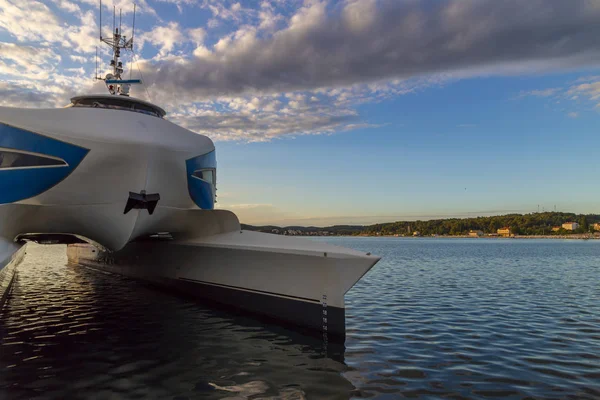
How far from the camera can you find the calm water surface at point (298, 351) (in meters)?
6.75

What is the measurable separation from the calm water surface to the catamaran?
965mm

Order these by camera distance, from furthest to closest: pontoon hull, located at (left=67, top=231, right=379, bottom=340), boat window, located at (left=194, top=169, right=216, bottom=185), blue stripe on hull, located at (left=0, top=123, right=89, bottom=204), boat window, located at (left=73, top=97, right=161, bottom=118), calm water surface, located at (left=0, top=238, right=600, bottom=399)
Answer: boat window, located at (left=73, top=97, right=161, bottom=118) → boat window, located at (left=194, top=169, right=216, bottom=185) → blue stripe on hull, located at (left=0, top=123, right=89, bottom=204) → pontoon hull, located at (left=67, top=231, right=379, bottom=340) → calm water surface, located at (left=0, top=238, right=600, bottom=399)

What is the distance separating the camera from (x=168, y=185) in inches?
470

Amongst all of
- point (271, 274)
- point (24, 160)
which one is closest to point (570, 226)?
point (271, 274)

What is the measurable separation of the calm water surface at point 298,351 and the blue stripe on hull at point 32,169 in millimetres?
3680

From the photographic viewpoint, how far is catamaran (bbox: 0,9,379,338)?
1039cm

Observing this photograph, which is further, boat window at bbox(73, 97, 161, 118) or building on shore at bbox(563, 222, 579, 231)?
building on shore at bbox(563, 222, 579, 231)

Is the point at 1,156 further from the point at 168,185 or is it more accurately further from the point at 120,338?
the point at 120,338

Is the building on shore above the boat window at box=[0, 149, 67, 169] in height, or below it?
below

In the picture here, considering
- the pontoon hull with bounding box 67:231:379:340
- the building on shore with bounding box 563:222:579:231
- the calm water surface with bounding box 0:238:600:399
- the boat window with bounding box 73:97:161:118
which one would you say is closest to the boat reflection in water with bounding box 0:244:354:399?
the calm water surface with bounding box 0:238:600:399

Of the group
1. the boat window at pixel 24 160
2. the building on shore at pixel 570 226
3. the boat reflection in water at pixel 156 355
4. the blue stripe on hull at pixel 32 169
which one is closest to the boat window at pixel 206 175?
the blue stripe on hull at pixel 32 169

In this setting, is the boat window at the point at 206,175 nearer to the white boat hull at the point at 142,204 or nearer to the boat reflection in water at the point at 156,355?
the white boat hull at the point at 142,204

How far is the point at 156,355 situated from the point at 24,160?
629 cm

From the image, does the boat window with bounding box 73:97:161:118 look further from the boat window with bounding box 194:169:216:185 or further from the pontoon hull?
the pontoon hull
